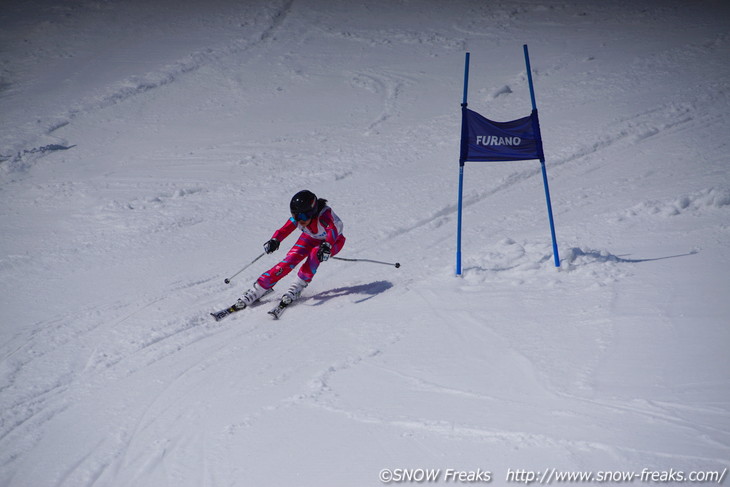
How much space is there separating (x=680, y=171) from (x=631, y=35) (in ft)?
25.6

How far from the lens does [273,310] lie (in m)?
7.64

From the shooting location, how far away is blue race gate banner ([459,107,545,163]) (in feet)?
24.5

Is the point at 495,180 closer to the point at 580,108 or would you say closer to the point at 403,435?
the point at 580,108

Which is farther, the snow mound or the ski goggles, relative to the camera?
the snow mound

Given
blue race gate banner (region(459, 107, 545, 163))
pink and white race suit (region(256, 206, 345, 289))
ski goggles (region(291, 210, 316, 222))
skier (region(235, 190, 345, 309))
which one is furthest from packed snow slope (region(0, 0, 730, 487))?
blue race gate banner (region(459, 107, 545, 163))

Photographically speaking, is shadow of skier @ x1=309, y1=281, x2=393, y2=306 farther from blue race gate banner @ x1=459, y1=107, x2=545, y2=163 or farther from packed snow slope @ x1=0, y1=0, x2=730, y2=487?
blue race gate banner @ x1=459, y1=107, x2=545, y2=163

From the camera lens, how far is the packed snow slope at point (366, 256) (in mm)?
5277

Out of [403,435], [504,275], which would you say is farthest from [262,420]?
[504,275]

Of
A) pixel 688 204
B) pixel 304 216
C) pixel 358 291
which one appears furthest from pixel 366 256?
pixel 688 204

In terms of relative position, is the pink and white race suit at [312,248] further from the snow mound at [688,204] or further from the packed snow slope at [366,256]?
the snow mound at [688,204]

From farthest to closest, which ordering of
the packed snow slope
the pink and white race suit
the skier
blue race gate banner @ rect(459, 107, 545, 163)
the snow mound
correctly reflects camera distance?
1. the snow mound
2. the pink and white race suit
3. the skier
4. blue race gate banner @ rect(459, 107, 545, 163)
5. the packed snow slope

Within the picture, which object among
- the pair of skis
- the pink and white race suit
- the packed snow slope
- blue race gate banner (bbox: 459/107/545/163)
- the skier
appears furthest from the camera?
the pink and white race suit

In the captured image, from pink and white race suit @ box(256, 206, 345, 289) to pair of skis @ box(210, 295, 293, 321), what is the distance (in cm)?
33

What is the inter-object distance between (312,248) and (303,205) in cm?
68
